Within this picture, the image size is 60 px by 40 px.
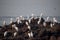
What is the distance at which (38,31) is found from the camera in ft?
3.88

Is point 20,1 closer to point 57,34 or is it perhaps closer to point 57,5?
point 57,5

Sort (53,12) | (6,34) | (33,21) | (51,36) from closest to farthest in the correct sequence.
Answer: (51,36) → (6,34) → (33,21) → (53,12)

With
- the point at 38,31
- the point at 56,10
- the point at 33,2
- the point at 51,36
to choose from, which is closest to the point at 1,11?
the point at 33,2

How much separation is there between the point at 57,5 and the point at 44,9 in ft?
0.48

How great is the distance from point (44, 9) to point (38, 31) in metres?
0.60

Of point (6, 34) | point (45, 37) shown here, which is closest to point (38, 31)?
point (45, 37)

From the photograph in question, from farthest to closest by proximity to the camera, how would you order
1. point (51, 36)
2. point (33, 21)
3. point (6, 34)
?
point (33, 21)
point (6, 34)
point (51, 36)

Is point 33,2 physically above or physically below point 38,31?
above

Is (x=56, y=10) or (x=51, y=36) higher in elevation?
(x=56, y=10)

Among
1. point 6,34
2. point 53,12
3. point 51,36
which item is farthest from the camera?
point 53,12

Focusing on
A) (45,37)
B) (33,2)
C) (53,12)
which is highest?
(33,2)

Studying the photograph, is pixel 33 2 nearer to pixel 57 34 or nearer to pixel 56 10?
pixel 56 10

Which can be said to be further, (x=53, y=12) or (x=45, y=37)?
(x=53, y=12)

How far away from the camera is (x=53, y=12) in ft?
5.65
